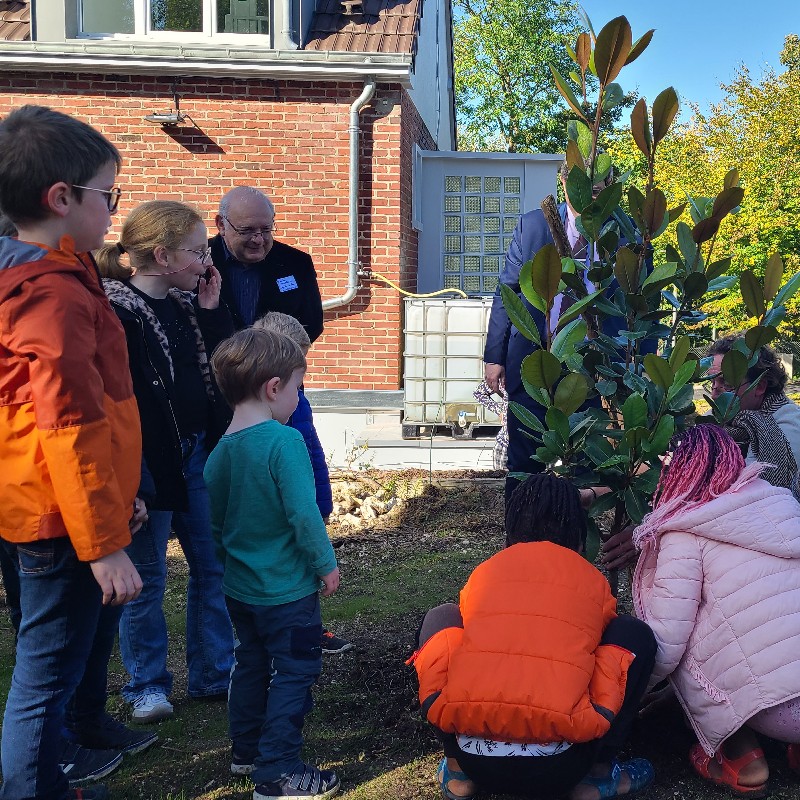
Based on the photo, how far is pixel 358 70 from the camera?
8758mm

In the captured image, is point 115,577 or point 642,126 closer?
point 115,577

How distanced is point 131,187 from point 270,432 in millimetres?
7081

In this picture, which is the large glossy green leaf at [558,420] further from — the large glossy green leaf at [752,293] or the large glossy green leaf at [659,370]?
the large glossy green leaf at [752,293]

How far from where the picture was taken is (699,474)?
Result: 279cm

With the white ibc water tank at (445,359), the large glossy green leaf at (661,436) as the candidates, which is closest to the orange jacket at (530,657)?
the large glossy green leaf at (661,436)

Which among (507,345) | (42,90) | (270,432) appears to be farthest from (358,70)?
(270,432)

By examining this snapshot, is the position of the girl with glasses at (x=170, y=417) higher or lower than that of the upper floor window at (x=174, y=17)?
lower

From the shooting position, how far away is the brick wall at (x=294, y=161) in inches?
357

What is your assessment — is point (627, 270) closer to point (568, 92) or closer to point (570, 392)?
point (570, 392)

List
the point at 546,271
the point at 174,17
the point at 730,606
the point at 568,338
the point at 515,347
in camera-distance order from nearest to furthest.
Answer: the point at 730,606, the point at 546,271, the point at 568,338, the point at 515,347, the point at 174,17

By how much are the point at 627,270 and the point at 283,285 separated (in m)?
1.58

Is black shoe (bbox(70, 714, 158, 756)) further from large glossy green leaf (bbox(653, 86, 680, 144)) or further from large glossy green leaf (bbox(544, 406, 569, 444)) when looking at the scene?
large glossy green leaf (bbox(653, 86, 680, 144))

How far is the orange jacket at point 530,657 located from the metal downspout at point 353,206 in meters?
6.45

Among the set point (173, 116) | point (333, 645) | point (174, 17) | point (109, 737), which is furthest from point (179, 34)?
point (109, 737)
